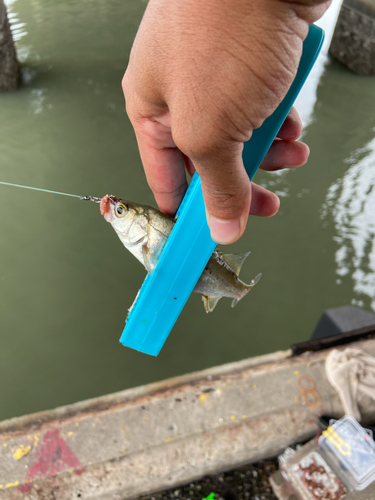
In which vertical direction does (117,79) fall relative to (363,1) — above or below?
below

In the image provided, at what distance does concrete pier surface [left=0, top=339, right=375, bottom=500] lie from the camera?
1825 mm

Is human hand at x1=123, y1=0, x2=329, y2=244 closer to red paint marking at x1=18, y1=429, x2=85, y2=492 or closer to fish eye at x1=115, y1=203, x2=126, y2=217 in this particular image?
fish eye at x1=115, y1=203, x2=126, y2=217

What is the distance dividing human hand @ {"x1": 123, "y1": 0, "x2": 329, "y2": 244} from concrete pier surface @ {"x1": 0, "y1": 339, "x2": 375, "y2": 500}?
5.07 ft

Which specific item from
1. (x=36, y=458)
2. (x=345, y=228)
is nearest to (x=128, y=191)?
(x=345, y=228)

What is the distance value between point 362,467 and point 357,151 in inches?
161

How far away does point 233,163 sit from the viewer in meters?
0.86

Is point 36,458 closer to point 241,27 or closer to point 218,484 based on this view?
point 218,484

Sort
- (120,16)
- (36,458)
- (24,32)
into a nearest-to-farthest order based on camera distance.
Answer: (36,458) < (24,32) < (120,16)

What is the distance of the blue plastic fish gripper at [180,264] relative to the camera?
1.10 metres

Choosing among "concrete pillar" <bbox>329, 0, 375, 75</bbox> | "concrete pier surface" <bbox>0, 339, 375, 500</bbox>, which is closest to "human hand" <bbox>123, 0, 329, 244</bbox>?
"concrete pier surface" <bbox>0, 339, 375, 500</bbox>

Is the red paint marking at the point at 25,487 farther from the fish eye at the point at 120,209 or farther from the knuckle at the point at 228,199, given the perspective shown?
the knuckle at the point at 228,199

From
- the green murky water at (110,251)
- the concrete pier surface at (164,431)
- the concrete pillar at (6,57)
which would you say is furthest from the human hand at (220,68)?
the concrete pillar at (6,57)

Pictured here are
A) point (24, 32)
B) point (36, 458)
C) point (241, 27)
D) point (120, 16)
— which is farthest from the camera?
point (120, 16)

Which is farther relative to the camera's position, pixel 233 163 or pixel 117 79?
pixel 117 79
